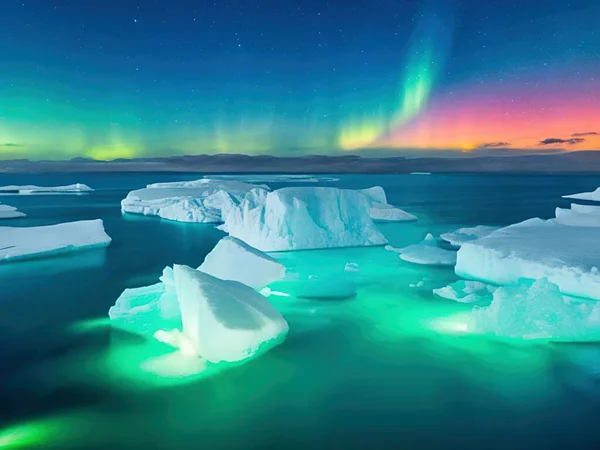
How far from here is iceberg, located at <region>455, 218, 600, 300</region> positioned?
10328 mm

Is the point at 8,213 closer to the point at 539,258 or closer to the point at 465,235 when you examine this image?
the point at 465,235

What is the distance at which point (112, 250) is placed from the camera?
1878cm

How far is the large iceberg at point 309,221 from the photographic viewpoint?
1688 cm

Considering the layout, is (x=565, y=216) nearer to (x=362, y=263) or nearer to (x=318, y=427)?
(x=362, y=263)

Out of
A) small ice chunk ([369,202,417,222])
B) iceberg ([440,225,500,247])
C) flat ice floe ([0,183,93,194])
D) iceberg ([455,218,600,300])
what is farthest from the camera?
flat ice floe ([0,183,93,194])

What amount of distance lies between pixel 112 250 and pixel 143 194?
19653 millimetres

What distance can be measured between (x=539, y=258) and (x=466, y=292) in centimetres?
184

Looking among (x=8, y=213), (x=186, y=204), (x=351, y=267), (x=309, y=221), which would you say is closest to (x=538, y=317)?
(x=351, y=267)

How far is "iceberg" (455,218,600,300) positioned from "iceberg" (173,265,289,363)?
5810 mm

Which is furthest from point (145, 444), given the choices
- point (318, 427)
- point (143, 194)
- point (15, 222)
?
point (143, 194)

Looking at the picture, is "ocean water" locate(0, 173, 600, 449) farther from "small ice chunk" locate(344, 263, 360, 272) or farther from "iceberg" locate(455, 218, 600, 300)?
"small ice chunk" locate(344, 263, 360, 272)

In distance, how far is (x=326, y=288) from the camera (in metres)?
11.9

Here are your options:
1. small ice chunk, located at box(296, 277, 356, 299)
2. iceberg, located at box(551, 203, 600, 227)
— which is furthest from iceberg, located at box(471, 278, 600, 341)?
iceberg, located at box(551, 203, 600, 227)

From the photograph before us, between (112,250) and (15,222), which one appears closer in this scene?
(112,250)
